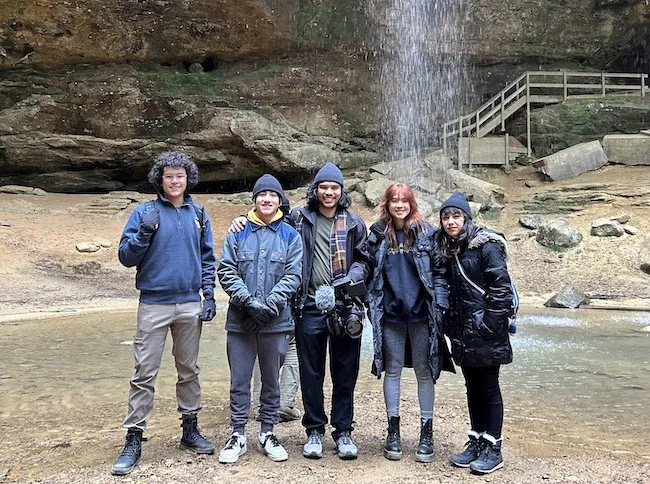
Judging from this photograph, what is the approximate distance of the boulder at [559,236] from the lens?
45.3 ft

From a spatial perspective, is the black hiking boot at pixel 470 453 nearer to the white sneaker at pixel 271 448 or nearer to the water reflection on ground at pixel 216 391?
the water reflection on ground at pixel 216 391

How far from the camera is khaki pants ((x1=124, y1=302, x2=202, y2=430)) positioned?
349 cm

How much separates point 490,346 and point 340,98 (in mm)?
20417

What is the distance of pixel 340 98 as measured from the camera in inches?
891

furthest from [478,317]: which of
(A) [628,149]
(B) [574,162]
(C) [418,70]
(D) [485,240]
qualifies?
(C) [418,70]

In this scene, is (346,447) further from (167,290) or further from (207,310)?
(167,290)

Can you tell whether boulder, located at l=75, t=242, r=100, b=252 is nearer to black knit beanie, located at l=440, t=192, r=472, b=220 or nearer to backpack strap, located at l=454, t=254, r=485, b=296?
black knit beanie, located at l=440, t=192, r=472, b=220

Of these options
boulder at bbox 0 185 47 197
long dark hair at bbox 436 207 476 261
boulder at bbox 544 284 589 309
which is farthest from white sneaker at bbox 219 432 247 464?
boulder at bbox 0 185 47 197

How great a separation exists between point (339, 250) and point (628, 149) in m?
18.9

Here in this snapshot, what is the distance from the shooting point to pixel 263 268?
3529 mm

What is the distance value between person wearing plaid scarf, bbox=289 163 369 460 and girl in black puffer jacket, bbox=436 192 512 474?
588mm

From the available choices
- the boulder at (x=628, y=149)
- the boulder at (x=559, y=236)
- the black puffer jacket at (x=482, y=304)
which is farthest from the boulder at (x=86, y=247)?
the boulder at (x=628, y=149)

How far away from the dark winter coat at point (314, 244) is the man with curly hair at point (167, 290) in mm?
642

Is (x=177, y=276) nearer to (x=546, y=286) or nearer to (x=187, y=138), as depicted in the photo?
(x=546, y=286)
